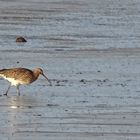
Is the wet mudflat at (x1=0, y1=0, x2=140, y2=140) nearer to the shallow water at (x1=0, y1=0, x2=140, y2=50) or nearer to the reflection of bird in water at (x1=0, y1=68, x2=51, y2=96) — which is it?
the shallow water at (x1=0, y1=0, x2=140, y2=50)

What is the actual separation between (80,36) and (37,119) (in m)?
12.7

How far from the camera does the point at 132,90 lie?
16.6 meters

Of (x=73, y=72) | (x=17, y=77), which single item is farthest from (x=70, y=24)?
(x=17, y=77)

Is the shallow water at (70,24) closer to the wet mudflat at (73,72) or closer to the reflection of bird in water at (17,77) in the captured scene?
the wet mudflat at (73,72)

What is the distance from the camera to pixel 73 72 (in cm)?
1878

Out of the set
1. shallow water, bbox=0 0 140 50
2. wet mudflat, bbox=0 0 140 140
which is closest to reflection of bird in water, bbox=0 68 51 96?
wet mudflat, bbox=0 0 140 140

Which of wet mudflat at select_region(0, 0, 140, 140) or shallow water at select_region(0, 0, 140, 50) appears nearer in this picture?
wet mudflat at select_region(0, 0, 140, 140)

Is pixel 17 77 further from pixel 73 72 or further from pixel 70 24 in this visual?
pixel 70 24

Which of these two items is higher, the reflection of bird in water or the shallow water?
the reflection of bird in water

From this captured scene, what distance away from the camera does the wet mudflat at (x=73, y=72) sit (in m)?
13.0

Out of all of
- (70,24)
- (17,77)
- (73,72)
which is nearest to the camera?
(17,77)

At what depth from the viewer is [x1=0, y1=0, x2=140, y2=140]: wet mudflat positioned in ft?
42.6

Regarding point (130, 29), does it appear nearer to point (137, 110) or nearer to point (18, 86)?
point (18, 86)

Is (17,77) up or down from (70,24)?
up
